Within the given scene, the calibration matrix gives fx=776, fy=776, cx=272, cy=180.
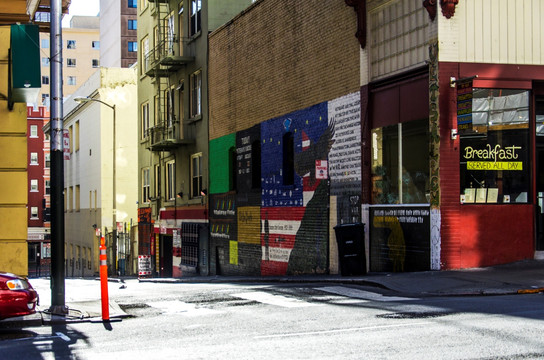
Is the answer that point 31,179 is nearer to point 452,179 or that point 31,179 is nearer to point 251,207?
point 251,207

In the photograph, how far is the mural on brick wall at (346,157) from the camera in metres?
20.6

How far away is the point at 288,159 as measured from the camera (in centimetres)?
2570

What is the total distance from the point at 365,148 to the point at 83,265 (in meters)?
40.4

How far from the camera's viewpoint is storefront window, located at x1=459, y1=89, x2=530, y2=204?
56.4 ft

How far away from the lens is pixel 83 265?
185ft

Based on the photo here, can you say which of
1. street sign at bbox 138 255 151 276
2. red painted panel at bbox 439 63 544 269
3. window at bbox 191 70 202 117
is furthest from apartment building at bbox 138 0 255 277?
red painted panel at bbox 439 63 544 269

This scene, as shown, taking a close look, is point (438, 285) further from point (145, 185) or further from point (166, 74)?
point (145, 185)

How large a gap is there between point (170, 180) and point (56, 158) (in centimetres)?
2591

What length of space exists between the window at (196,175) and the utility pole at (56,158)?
2104 cm

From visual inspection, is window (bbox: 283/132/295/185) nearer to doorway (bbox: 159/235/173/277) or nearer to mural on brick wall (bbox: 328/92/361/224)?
mural on brick wall (bbox: 328/92/361/224)

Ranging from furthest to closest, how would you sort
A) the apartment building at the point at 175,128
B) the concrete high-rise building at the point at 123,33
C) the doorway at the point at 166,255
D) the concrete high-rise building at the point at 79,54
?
the concrete high-rise building at the point at 79,54, the concrete high-rise building at the point at 123,33, the doorway at the point at 166,255, the apartment building at the point at 175,128

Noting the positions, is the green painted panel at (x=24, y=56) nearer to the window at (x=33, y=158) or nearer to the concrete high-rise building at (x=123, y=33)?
the window at (x=33, y=158)

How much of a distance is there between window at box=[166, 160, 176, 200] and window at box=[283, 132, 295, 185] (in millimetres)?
12967

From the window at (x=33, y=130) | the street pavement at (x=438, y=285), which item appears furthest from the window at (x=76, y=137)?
the street pavement at (x=438, y=285)
